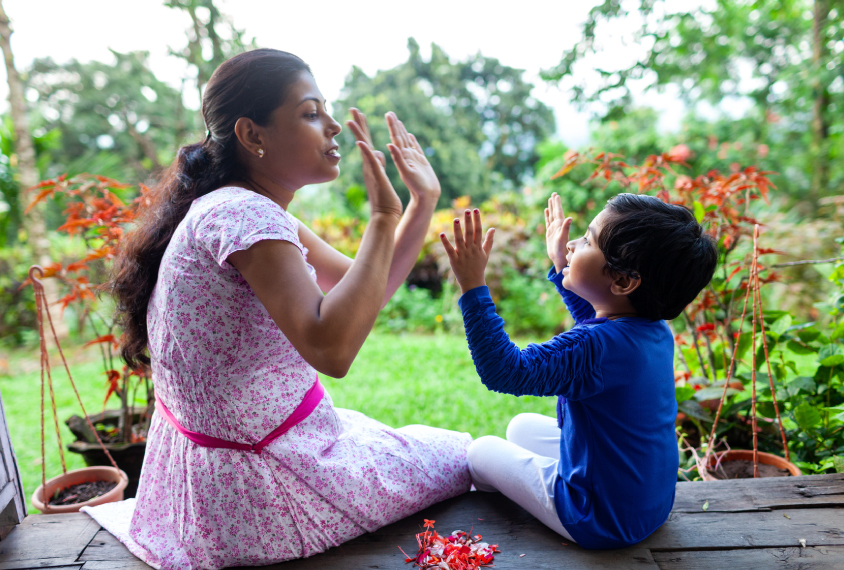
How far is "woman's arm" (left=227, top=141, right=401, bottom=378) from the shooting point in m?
1.06

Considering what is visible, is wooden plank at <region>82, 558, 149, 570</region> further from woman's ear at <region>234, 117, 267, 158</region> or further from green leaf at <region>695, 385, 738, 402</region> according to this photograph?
green leaf at <region>695, 385, 738, 402</region>

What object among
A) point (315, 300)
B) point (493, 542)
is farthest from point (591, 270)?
point (493, 542)

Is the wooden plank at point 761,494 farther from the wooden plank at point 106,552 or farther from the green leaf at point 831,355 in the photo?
the wooden plank at point 106,552

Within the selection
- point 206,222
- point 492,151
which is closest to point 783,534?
point 206,222

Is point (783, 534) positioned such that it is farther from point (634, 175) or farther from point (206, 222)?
point (206, 222)

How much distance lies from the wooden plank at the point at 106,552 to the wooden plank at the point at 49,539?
0.02 m

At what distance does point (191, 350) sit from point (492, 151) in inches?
386

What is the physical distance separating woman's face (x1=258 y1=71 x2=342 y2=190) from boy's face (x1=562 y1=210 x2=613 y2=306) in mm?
645

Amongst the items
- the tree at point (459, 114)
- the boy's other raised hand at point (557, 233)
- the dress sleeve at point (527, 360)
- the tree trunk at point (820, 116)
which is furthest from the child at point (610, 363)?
the tree at point (459, 114)

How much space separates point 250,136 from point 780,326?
6.48 ft

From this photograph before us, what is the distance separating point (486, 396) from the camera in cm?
347

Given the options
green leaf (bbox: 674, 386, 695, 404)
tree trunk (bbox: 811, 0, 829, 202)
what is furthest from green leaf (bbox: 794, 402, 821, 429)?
tree trunk (bbox: 811, 0, 829, 202)

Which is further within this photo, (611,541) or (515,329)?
(515,329)

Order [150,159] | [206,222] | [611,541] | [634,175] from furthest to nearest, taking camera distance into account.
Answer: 1. [150,159]
2. [634,175]
3. [611,541]
4. [206,222]
